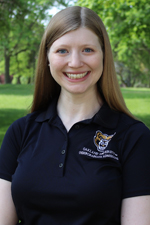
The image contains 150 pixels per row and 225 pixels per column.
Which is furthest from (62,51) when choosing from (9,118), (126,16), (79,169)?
(9,118)

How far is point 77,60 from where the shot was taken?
6.42 ft

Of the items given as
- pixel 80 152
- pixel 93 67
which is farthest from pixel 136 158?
pixel 93 67

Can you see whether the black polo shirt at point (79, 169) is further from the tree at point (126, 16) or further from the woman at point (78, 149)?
the tree at point (126, 16)

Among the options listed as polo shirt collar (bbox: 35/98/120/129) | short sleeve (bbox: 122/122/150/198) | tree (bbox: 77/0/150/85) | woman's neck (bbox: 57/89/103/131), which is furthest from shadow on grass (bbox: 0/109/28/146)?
short sleeve (bbox: 122/122/150/198)

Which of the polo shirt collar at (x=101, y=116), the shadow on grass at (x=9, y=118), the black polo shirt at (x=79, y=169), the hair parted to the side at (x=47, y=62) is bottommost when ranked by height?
the shadow on grass at (x=9, y=118)

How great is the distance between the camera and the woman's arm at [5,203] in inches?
79.9

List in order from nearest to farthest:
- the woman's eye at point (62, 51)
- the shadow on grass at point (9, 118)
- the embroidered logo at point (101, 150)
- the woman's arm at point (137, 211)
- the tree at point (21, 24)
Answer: the woman's arm at point (137, 211)
the embroidered logo at point (101, 150)
the woman's eye at point (62, 51)
the tree at point (21, 24)
the shadow on grass at point (9, 118)

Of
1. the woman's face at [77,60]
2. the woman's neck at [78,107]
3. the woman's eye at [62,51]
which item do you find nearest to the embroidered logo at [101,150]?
the woman's neck at [78,107]

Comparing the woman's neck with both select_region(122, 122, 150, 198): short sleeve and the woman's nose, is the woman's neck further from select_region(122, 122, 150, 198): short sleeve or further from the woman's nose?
select_region(122, 122, 150, 198): short sleeve

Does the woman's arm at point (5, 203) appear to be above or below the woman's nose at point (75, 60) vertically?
below

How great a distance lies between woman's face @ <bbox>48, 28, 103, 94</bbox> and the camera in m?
1.93

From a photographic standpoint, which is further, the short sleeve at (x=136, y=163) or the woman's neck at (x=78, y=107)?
the woman's neck at (x=78, y=107)

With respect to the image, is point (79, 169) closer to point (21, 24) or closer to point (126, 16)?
point (126, 16)

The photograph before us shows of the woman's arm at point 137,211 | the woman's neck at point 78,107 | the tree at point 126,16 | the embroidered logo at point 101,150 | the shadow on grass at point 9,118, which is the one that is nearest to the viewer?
the woman's arm at point 137,211
